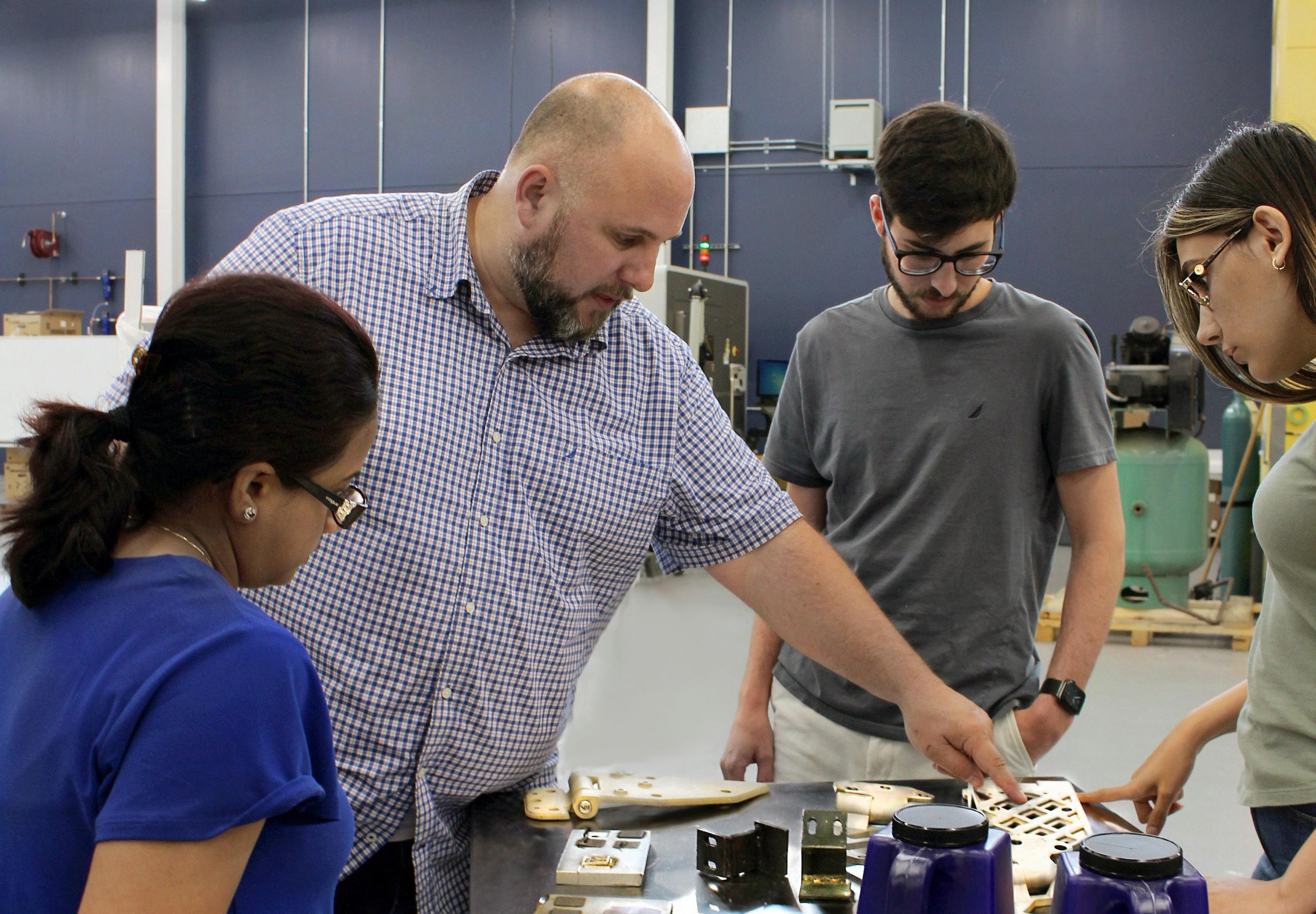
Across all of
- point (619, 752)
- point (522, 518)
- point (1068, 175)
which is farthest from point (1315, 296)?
point (1068, 175)

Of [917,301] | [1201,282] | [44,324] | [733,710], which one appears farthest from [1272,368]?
[44,324]

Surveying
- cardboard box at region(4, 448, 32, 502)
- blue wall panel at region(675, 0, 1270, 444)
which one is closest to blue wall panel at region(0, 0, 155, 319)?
cardboard box at region(4, 448, 32, 502)

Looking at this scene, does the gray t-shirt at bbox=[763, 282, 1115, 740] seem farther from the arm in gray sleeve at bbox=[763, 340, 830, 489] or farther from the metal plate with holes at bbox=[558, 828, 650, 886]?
the metal plate with holes at bbox=[558, 828, 650, 886]

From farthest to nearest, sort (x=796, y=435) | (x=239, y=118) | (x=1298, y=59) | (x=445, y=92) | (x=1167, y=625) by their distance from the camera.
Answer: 1. (x=239, y=118)
2. (x=445, y=92)
3. (x=1167, y=625)
4. (x=1298, y=59)
5. (x=796, y=435)

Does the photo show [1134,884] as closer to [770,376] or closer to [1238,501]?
[1238,501]

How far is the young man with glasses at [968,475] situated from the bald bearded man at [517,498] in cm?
19

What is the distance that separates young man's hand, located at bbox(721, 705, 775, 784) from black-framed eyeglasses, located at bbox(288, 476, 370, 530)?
3.23ft

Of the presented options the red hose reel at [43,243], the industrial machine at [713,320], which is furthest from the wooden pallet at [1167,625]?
the red hose reel at [43,243]

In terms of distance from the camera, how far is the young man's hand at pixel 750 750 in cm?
179

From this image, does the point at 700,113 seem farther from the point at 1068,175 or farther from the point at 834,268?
the point at 1068,175

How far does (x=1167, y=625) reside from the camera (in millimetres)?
4918

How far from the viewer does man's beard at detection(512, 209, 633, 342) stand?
1438 millimetres

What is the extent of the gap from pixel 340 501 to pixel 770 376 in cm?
708

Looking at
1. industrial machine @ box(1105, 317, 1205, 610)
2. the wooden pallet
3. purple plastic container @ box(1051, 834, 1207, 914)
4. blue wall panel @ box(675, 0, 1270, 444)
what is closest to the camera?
purple plastic container @ box(1051, 834, 1207, 914)
